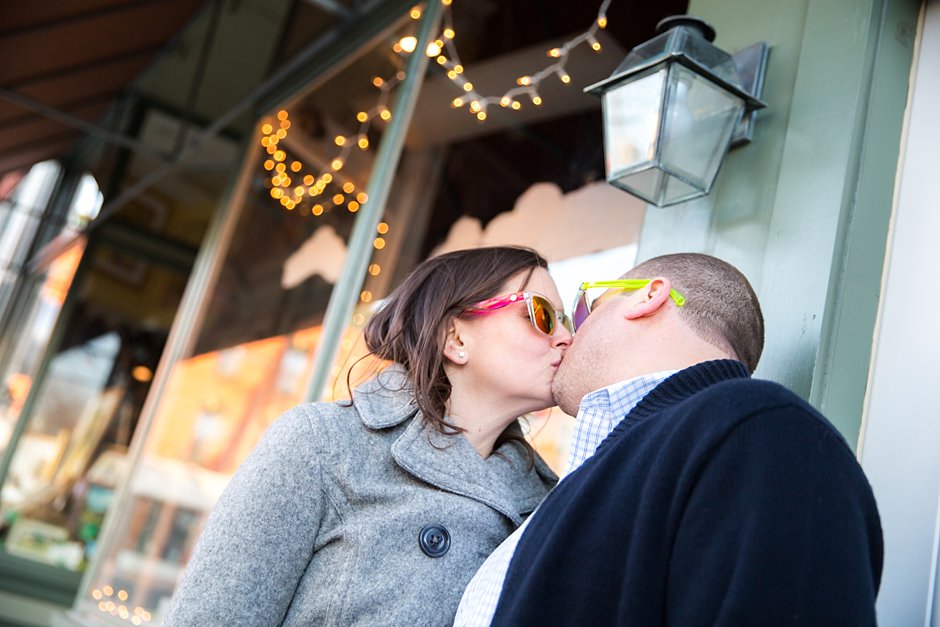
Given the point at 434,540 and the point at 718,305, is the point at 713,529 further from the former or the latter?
the point at 434,540

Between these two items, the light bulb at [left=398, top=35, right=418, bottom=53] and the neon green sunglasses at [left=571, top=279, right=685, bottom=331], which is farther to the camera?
the light bulb at [left=398, top=35, right=418, bottom=53]

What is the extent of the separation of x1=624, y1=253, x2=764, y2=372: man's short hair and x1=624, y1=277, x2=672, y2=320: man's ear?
3cm

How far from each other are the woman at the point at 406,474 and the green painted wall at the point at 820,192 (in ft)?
1.24

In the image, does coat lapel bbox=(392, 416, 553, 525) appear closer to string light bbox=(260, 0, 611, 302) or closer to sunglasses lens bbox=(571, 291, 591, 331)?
sunglasses lens bbox=(571, 291, 591, 331)

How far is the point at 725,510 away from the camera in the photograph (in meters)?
0.91

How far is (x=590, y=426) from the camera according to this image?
134 cm

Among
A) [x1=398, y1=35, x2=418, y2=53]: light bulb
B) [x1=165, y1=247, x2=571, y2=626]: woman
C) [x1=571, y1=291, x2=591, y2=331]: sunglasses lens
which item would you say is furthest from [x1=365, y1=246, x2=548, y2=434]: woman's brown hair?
[x1=398, y1=35, x2=418, y2=53]: light bulb

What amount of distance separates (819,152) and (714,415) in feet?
2.81

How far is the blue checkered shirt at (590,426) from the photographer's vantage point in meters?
1.28

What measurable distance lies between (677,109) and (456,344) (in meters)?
0.58

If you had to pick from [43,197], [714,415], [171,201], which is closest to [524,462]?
[714,415]

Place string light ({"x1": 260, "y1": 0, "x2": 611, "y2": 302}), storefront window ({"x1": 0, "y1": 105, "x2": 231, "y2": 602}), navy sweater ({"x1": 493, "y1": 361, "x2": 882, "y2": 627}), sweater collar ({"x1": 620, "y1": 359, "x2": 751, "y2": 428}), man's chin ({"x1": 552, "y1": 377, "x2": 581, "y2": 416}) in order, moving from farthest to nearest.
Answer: storefront window ({"x1": 0, "y1": 105, "x2": 231, "y2": 602}) < string light ({"x1": 260, "y1": 0, "x2": 611, "y2": 302}) < man's chin ({"x1": 552, "y1": 377, "x2": 581, "y2": 416}) < sweater collar ({"x1": 620, "y1": 359, "x2": 751, "y2": 428}) < navy sweater ({"x1": 493, "y1": 361, "x2": 882, "y2": 627})

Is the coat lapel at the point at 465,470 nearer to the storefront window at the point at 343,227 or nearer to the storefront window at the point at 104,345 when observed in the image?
the storefront window at the point at 343,227

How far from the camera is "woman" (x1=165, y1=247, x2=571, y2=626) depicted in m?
1.43
